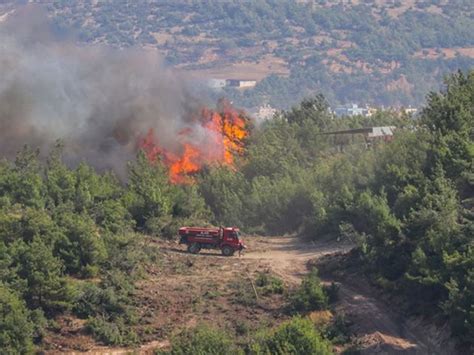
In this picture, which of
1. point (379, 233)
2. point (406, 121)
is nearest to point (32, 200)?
point (379, 233)

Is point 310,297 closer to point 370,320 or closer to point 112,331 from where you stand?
point 370,320

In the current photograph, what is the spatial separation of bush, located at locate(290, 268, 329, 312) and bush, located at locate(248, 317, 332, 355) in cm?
699

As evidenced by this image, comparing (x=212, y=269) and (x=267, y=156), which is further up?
(x=212, y=269)

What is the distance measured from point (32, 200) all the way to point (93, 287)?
12261 millimetres

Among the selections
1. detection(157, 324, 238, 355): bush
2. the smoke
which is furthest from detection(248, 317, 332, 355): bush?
the smoke

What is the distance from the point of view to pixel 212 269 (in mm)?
68125

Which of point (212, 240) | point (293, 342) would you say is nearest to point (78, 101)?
point (212, 240)

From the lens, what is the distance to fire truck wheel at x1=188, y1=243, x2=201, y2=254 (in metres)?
71.8

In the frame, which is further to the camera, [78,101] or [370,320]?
[78,101]

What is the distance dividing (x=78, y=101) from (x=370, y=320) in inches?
1655

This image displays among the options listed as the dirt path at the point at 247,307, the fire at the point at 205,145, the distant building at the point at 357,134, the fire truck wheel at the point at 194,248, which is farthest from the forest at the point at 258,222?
the distant building at the point at 357,134

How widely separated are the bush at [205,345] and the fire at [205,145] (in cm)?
3779

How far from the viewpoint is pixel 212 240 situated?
235 feet

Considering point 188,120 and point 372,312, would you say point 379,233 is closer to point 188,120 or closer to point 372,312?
point 372,312
